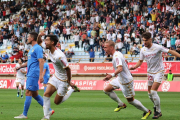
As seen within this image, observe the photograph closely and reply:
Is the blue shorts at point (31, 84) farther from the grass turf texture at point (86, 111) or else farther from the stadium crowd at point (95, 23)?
the stadium crowd at point (95, 23)

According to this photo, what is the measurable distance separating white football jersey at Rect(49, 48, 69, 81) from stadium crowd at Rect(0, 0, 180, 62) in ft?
65.2

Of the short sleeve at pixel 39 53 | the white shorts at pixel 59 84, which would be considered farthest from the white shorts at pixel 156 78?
the short sleeve at pixel 39 53

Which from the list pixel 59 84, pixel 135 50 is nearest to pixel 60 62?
pixel 59 84

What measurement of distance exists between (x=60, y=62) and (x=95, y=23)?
91.0 ft

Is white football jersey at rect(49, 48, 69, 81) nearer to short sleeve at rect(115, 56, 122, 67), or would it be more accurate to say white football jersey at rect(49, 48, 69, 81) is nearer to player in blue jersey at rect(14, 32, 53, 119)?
player in blue jersey at rect(14, 32, 53, 119)

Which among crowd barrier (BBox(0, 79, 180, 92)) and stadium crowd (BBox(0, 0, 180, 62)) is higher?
stadium crowd (BBox(0, 0, 180, 62))

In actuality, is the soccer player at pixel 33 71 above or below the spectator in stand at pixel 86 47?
above

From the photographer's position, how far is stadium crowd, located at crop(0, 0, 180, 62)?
3262 cm

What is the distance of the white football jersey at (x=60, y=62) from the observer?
9.51 metres

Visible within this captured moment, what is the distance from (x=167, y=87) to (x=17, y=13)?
27387mm

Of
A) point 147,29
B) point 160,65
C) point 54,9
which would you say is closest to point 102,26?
point 147,29

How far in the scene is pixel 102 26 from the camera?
36812 millimetres

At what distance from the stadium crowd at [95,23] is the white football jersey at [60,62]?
65.2 feet

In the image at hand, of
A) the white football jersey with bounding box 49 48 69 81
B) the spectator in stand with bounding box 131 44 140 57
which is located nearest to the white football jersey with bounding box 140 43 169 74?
the white football jersey with bounding box 49 48 69 81
